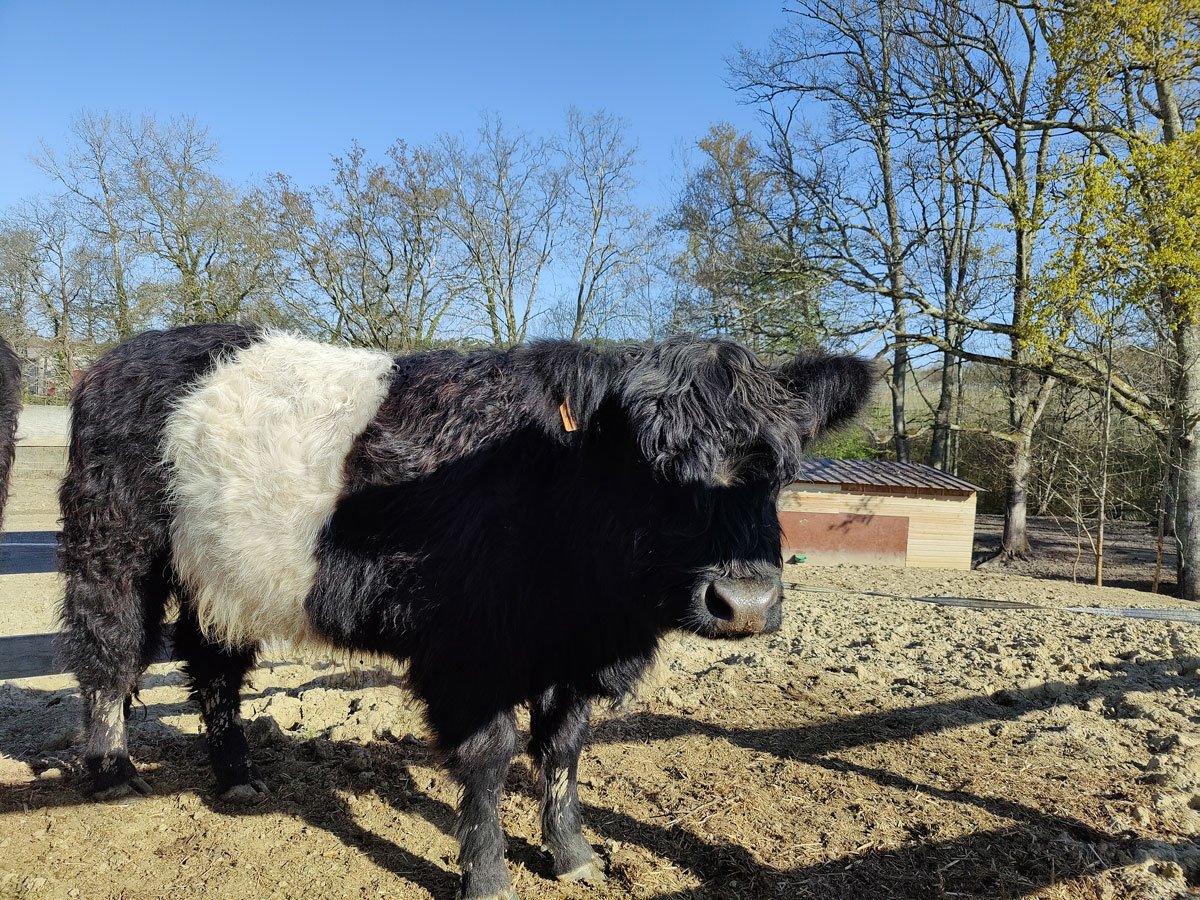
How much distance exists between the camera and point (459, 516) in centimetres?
286

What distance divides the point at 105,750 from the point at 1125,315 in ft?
54.3

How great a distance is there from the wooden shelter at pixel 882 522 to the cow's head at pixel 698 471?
12.2m

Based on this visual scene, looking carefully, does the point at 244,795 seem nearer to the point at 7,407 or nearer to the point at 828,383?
the point at 7,407

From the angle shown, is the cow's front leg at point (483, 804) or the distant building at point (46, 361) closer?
the cow's front leg at point (483, 804)

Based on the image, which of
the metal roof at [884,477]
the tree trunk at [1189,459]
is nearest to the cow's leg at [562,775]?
the metal roof at [884,477]

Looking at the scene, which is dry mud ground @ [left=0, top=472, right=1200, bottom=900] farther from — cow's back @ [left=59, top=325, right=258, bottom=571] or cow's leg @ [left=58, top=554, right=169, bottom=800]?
cow's back @ [left=59, top=325, right=258, bottom=571]

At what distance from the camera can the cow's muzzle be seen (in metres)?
2.35

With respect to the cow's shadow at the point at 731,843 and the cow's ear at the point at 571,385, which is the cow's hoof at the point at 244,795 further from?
the cow's ear at the point at 571,385

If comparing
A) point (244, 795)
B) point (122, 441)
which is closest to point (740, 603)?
point (244, 795)

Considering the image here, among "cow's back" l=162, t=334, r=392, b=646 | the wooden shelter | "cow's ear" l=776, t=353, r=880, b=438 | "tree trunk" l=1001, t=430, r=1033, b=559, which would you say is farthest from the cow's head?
"tree trunk" l=1001, t=430, r=1033, b=559

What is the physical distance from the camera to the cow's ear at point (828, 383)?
9.75ft

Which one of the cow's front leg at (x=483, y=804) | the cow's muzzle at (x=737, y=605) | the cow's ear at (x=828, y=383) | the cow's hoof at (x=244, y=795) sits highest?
the cow's ear at (x=828, y=383)

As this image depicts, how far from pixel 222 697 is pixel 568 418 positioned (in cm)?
272

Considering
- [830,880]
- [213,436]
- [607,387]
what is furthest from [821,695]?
[213,436]
